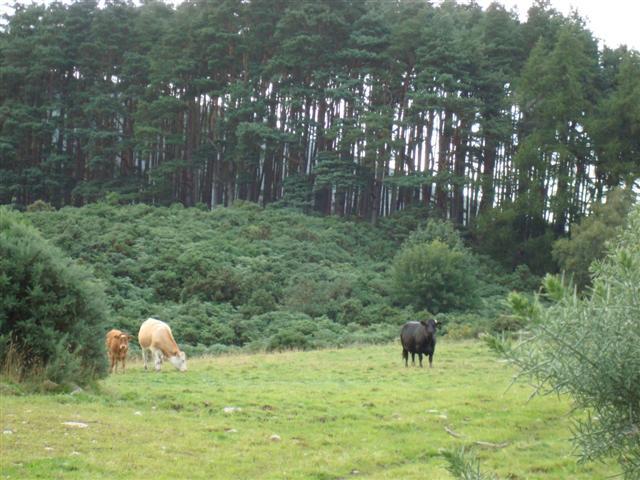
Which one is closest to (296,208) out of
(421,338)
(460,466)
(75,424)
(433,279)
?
(433,279)

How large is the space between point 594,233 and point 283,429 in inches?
1199

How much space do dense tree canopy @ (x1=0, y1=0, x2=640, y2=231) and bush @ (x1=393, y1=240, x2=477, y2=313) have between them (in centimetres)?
1306

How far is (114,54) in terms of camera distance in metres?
63.2

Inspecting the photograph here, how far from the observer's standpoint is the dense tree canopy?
2028 inches

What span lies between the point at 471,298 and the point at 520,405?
2389cm

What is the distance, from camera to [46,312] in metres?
14.4

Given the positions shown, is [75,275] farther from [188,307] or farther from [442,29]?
[442,29]

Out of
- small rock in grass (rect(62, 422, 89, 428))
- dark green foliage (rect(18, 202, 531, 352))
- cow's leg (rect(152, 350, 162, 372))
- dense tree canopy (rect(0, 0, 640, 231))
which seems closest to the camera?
small rock in grass (rect(62, 422, 89, 428))

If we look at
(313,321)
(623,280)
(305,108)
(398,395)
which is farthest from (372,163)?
(623,280)

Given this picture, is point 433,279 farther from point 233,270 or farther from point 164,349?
point 164,349

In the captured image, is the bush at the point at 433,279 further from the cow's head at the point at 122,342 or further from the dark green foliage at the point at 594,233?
the cow's head at the point at 122,342

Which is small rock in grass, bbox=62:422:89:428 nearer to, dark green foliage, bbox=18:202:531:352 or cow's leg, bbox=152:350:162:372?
cow's leg, bbox=152:350:162:372

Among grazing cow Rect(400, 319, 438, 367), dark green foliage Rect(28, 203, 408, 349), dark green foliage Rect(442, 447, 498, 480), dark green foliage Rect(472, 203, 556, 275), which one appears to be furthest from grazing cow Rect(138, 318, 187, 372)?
dark green foliage Rect(472, 203, 556, 275)

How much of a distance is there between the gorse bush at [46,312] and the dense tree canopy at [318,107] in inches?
1508
